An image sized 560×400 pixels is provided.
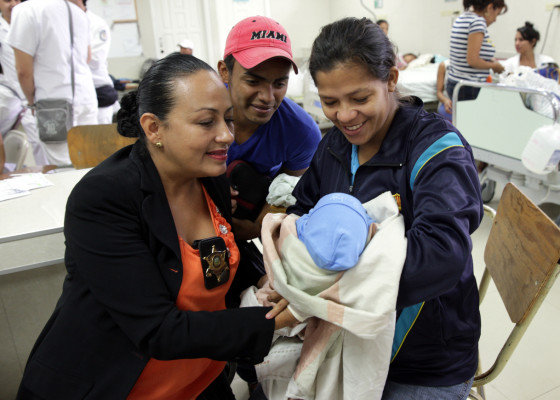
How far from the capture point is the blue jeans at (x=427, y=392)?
1094 mm

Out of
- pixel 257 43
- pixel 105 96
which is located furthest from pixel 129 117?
pixel 105 96

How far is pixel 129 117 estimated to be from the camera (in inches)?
47.6

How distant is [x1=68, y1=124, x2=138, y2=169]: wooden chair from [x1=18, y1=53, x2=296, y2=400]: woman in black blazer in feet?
4.57

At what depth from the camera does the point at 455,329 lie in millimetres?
1081

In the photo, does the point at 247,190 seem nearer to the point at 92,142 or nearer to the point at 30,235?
the point at 30,235

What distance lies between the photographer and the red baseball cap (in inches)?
58.4

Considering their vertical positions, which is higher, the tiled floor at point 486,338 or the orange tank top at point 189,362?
the orange tank top at point 189,362

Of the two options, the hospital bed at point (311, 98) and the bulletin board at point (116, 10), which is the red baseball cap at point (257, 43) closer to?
the hospital bed at point (311, 98)

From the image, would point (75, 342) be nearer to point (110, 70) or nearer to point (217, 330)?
point (217, 330)

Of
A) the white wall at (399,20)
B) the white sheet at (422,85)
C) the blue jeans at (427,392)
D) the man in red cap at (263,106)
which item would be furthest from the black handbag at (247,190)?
the white wall at (399,20)

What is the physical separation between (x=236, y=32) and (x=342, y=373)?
1.20 metres

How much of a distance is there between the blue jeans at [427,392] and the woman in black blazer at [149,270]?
0.33 m

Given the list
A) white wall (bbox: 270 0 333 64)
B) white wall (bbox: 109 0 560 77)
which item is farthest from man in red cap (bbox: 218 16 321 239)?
white wall (bbox: 270 0 333 64)

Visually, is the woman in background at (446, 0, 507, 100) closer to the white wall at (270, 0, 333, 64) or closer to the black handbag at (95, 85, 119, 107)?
the black handbag at (95, 85, 119, 107)
